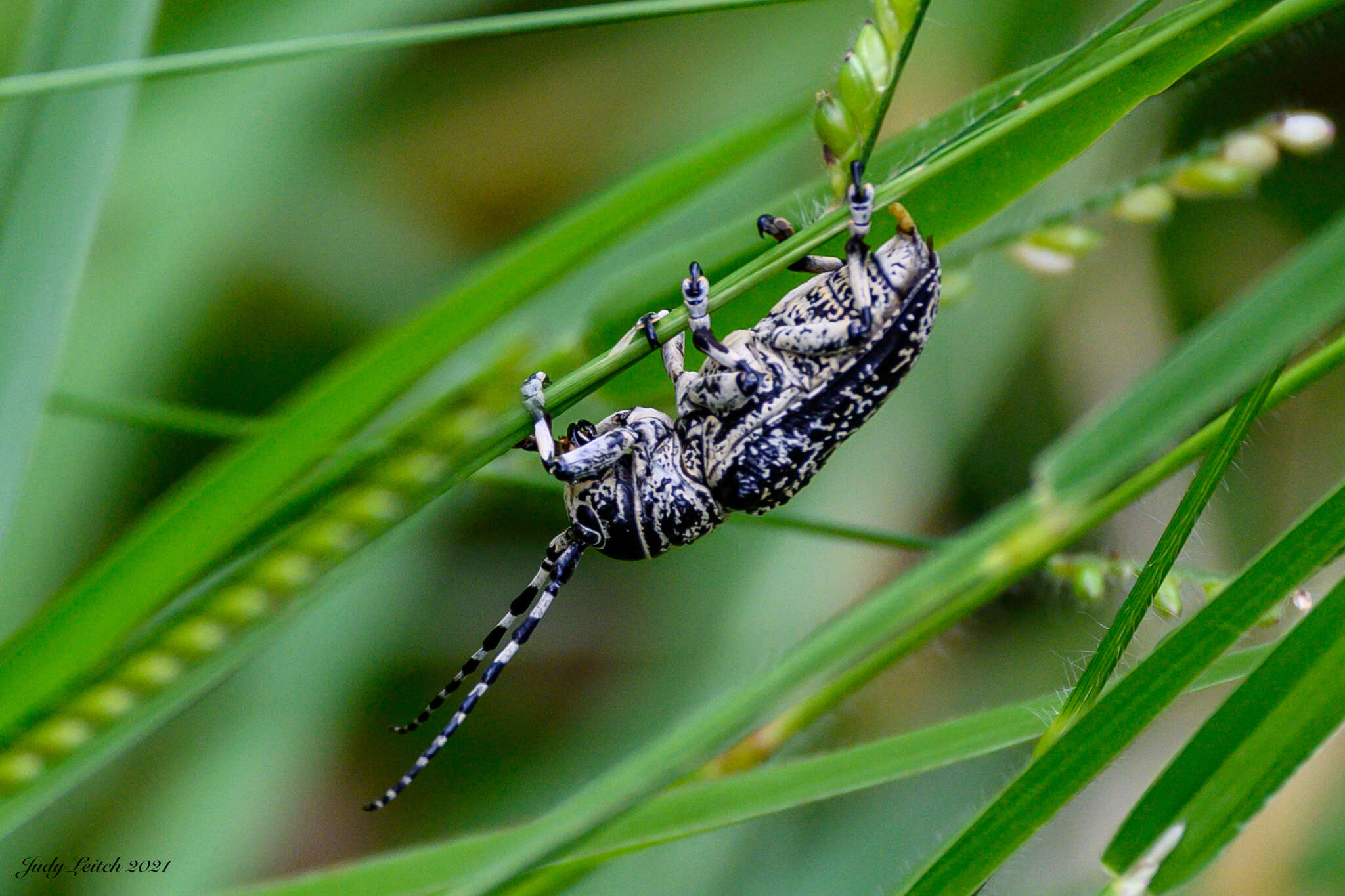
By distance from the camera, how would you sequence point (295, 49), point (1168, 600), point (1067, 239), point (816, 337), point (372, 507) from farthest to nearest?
point (816, 337)
point (1067, 239)
point (1168, 600)
point (295, 49)
point (372, 507)

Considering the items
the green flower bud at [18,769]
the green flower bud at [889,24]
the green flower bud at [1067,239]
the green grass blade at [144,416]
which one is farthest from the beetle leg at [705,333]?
the green flower bud at [18,769]

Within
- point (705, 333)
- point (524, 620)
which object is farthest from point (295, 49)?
point (524, 620)

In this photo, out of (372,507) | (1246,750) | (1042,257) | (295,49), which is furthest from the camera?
(1042,257)

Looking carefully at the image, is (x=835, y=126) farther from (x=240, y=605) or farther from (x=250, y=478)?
(x=240, y=605)

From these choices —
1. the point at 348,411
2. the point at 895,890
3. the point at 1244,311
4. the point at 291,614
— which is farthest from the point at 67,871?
the point at 1244,311

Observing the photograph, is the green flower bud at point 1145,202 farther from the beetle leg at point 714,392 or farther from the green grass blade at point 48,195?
the green grass blade at point 48,195
